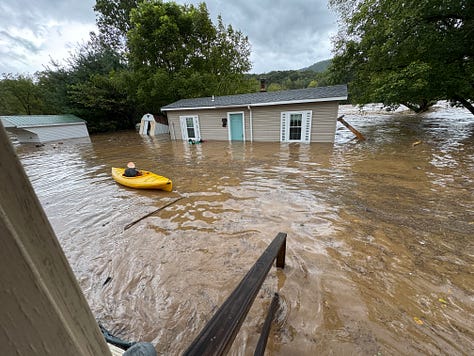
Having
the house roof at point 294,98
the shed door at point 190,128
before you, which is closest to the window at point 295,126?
the house roof at point 294,98

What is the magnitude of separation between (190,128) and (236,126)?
11.4 ft

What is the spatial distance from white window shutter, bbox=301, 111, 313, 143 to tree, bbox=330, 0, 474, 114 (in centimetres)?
310

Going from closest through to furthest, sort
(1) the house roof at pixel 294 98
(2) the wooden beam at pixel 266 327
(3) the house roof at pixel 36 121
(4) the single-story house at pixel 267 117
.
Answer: (2) the wooden beam at pixel 266 327
(1) the house roof at pixel 294 98
(4) the single-story house at pixel 267 117
(3) the house roof at pixel 36 121

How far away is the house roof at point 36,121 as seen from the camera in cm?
1384

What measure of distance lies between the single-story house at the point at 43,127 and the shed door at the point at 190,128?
10.1m

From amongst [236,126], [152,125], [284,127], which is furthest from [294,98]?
[152,125]

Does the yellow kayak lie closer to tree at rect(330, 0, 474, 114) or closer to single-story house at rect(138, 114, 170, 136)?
tree at rect(330, 0, 474, 114)

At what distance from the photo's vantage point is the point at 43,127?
15148 mm

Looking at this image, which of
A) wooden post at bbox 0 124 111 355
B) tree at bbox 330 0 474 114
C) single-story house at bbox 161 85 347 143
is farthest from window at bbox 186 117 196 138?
wooden post at bbox 0 124 111 355

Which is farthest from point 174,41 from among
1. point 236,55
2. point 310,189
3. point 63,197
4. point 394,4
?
point 310,189

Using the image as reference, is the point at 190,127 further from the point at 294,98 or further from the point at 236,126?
the point at 294,98

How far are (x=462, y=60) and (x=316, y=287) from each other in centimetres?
1339

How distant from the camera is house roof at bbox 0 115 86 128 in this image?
45.4 feet

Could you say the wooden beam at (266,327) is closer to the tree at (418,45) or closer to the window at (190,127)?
the tree at (418,45)
